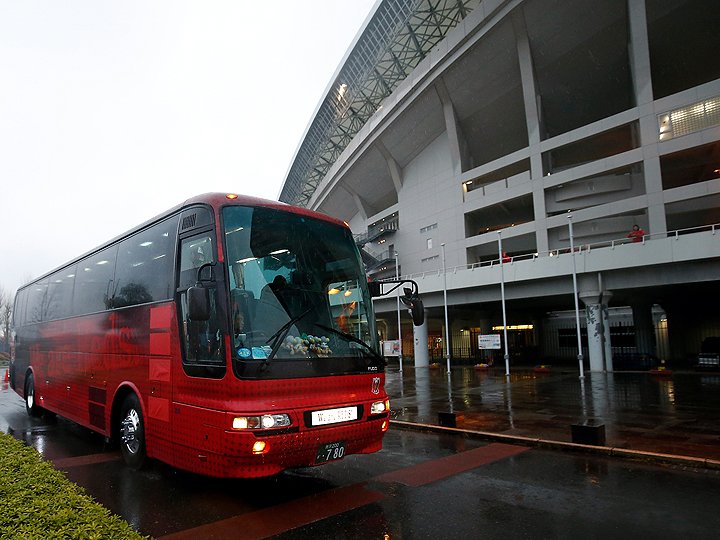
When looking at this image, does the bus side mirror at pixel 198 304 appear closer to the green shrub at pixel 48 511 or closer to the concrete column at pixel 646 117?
the green shrub at pixel 48 511

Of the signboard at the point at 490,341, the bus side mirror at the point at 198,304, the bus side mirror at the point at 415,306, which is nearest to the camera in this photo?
the bus side mirror at the point at 198,304

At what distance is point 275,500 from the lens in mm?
5496


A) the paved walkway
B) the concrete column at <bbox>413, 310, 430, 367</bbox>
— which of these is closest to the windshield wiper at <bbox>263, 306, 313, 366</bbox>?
the paved walkway

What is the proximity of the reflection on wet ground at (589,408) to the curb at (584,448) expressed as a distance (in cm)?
30

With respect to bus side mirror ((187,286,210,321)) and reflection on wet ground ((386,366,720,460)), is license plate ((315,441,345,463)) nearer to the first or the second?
bus side mirror ((187,286,210,321))

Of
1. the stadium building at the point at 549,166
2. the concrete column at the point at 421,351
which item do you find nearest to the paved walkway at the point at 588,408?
the stadium building at the point at 549,166

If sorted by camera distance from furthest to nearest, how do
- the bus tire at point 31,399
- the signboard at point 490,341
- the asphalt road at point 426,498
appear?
the signboard at point 490,341 → the bus tire at point 31,399 → the asphalt road at point 426,498

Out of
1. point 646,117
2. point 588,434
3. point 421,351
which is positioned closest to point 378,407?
point 588,434

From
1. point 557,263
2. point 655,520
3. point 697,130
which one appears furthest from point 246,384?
point 697,130

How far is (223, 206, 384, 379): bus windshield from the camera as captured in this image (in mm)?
5012

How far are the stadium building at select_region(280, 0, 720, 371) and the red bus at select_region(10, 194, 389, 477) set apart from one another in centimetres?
2010

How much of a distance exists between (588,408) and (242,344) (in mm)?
10654

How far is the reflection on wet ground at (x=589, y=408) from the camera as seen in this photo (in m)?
8.50

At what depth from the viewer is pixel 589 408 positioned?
40.5ft
